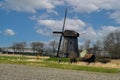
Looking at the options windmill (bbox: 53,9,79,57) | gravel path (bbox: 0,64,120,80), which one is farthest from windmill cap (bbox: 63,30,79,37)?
gravel path (bbox: 0,64,120,80)

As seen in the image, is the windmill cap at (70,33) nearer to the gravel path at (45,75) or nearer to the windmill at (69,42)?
the windmill at (69,42)

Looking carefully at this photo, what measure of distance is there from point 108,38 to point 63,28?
32.2m

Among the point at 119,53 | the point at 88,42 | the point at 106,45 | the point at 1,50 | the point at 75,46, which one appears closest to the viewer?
the point at 75,46

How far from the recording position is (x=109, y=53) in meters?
102

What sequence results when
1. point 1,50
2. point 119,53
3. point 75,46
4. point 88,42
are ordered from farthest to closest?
point 1,50
point 88,42
point 119,53
point 75,46

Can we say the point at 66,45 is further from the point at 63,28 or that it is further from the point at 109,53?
the point at 109,53

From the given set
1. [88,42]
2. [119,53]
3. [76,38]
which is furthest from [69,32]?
[88,42]

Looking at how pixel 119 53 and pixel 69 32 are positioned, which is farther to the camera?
pixel 119 53

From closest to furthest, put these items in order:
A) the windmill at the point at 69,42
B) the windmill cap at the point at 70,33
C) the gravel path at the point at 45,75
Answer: the gravel path at the point at 45,75 < the windmill at the point at 69,42 < the windmill cap at the point at 70,33

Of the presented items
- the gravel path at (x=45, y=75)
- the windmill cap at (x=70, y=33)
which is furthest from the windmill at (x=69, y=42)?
the gravel path at (x=45, y=75)

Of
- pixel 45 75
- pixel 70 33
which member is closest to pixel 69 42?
pixel 70 33

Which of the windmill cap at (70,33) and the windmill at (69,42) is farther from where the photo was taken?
the windmill cap at (70,33)

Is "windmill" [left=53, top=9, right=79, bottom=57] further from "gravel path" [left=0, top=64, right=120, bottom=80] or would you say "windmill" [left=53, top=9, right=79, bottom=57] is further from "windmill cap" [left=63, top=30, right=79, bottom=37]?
"gravel path" [left=0, top=64, right=120, bottom=80]

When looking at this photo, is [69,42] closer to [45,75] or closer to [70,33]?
[70,33]
